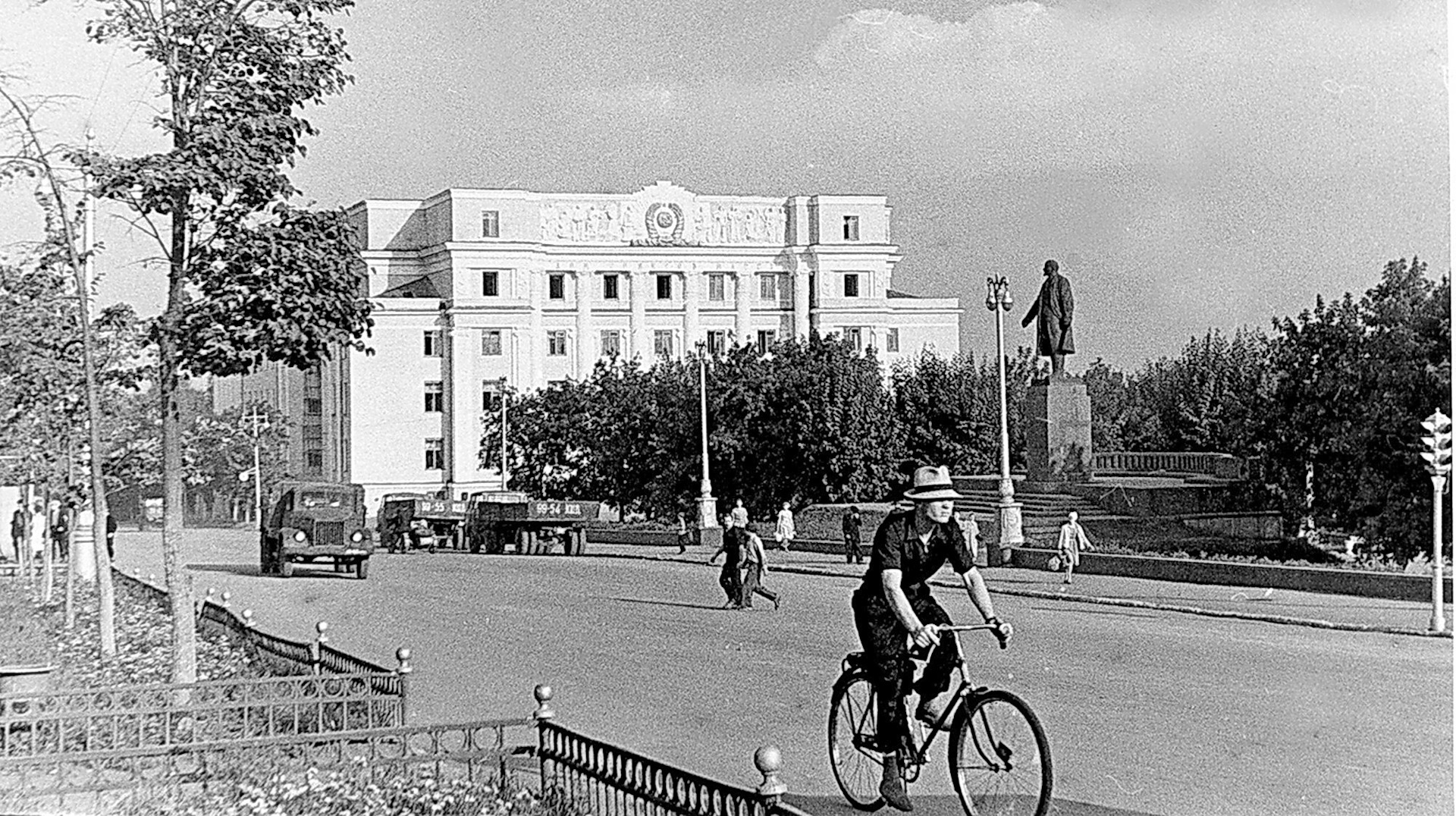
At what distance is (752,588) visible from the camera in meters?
5.23

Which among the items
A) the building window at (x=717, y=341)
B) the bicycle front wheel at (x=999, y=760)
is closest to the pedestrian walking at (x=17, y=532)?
the building window at (x=717, y=341)

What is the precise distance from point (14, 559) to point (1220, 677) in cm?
506

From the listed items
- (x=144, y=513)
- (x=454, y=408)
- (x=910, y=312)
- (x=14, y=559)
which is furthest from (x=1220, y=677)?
(x=14, y=559)

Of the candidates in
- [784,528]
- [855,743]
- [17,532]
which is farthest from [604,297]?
[17,532]

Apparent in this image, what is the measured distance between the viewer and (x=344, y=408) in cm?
512

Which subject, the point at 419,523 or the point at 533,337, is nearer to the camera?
the point at 533,337

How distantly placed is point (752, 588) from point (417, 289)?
4.43 ft

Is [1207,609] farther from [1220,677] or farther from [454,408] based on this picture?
[454,408]

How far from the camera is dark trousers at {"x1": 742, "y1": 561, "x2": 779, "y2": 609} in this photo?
5.07m

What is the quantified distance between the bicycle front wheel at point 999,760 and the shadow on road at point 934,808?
121 mm

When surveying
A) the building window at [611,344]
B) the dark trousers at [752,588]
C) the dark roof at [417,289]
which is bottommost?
the dark trousers at [752,588]

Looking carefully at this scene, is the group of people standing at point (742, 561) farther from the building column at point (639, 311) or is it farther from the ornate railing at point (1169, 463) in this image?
the ornate railing at point (1169, 463)

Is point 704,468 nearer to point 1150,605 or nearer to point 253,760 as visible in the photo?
point 253,760

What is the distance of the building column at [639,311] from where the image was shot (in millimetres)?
4324
